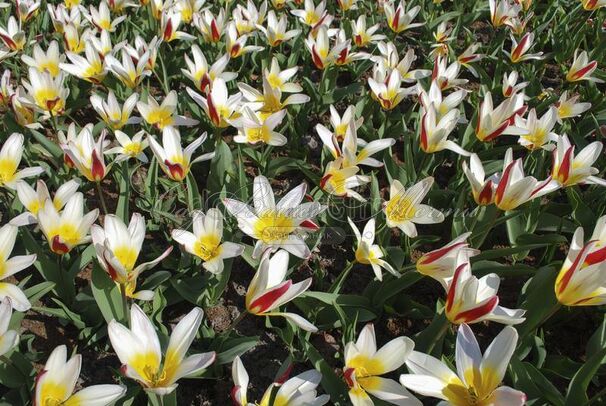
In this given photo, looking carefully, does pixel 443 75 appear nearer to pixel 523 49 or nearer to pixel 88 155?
pixel 523 49

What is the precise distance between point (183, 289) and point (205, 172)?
2.67ft

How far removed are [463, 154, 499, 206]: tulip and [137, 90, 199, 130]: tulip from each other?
1.09 metres

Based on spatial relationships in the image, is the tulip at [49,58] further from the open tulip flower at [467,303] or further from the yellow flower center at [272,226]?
the open tulip flower at [467,303]

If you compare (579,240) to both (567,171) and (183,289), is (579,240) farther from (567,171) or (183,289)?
(183,289)

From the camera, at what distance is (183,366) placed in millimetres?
1271

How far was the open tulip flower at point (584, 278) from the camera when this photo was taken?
1.32 metres

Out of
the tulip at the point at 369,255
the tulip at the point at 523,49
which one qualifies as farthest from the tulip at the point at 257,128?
the tulip at the point at 523,49

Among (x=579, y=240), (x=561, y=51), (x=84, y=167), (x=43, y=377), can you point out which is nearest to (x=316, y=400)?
(x=43, y=377)

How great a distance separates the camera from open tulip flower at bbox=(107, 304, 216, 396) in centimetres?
126

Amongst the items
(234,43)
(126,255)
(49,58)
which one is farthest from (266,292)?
(49,58)

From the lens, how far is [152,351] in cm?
131

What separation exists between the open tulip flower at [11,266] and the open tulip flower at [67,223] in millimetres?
82

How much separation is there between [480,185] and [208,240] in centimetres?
91

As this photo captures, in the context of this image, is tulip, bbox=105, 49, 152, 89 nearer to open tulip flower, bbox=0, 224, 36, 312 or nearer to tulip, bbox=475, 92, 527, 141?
open tulip flower, bbox=0, 224, 36, 312
